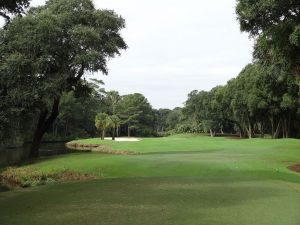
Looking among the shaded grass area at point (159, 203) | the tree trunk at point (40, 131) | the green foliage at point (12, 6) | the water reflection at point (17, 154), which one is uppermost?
the green foliage at point (12, 6)

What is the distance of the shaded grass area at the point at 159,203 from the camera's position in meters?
10.8

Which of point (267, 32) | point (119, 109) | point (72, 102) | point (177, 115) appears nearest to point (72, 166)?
point (267, 32)

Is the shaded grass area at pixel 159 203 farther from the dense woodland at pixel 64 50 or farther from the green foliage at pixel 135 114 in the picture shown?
the green foliage at pixel 135 114

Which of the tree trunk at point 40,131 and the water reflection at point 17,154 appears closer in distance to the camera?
the tree trunk at point 40,131

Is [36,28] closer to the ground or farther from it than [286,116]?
farther from it

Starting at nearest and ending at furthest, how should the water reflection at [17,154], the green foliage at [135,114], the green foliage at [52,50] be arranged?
the green foliage at [52,50] → the water reflection at [17,154] → the green foliage at [135,114]

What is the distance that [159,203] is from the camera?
13219 mm

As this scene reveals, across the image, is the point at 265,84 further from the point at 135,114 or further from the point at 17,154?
the point at 135,114

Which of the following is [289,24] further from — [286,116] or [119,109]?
[119,109]

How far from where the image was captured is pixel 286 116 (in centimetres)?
6944

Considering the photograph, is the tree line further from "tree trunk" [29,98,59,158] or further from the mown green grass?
"tree trunk" [29,98,59,158]

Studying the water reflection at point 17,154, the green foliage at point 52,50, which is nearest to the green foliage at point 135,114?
the water reflection at point 17,154

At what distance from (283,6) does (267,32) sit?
64.1 inches

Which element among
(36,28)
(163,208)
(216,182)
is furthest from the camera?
(36,28)
